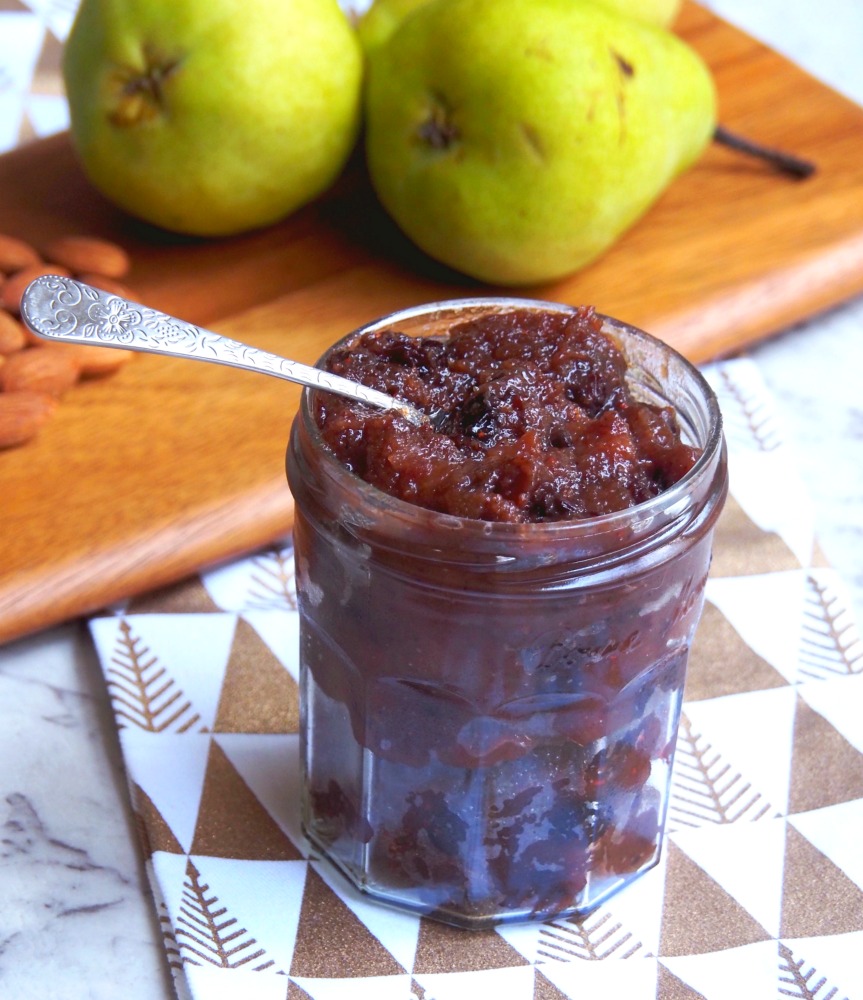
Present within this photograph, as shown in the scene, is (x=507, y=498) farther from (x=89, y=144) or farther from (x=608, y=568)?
(x=89, y=144)

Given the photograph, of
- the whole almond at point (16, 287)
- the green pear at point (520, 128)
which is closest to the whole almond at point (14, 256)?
the whole almond at point (16, 287)

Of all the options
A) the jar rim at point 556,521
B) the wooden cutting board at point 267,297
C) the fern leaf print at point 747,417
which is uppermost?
the jar rim at point 556,521

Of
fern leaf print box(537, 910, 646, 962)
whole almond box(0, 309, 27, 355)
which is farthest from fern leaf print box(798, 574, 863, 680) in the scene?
whole almond box(0, 309, 27, 355)

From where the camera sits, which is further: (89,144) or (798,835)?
(89,144)

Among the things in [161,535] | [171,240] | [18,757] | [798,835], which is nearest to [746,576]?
[798,835]

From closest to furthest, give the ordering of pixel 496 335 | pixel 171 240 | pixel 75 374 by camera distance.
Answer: pixel 496 335
pixel 75 374
pixel 171 240

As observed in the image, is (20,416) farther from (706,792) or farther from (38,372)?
(706,792)

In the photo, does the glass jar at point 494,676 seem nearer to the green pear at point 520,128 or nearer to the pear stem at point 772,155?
the green pear at point 520,128
